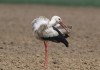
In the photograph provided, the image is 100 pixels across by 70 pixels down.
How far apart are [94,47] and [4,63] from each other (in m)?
3.32

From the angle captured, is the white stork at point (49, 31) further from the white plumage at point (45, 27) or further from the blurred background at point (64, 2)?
the blurred background at point (64, 2)

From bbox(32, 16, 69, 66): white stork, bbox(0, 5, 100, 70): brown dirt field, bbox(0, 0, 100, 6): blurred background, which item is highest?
bbox(0, 0, 100, 6): blurred background

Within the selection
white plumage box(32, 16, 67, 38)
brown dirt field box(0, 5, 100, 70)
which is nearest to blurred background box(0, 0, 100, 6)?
brown dirt field box(0, 5, 100, 70)

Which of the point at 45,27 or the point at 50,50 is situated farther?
the point at 50,50

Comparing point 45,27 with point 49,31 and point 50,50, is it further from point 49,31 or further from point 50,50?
point 50,50

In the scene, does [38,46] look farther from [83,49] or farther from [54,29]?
[54,29]

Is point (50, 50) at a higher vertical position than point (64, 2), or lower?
lower

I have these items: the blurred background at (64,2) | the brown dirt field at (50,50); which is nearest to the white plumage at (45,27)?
the brown dirt field at (50,50)

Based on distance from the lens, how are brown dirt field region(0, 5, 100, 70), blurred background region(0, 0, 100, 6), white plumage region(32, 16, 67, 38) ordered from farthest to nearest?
1. blurred background region(0, 0, 100, 6)
2. brown dirt field region(0, 5, 100, 70)
3. white plumage region(32, 16, 67, 38)

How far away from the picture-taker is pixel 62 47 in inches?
406

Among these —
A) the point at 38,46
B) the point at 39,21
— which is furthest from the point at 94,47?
the point at 39,21

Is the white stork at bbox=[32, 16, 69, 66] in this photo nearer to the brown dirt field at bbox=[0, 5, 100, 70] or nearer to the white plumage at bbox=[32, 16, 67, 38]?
the white plumage at bbox=[32, 16, 67, 38]

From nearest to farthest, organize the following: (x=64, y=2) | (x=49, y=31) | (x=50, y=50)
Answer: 1. (x=49, y=31)
2. (x=50, y=50)
3. (x=64, y=2)

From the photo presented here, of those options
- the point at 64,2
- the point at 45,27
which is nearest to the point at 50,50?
the point at 45,27
